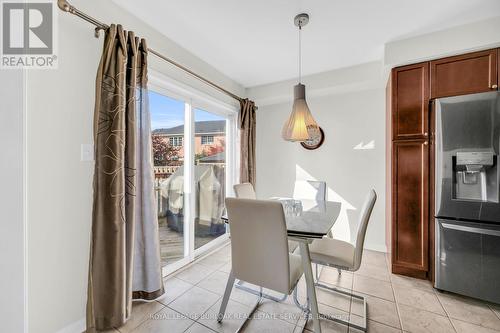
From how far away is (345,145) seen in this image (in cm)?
312

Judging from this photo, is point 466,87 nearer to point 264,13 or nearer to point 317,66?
point 317,66

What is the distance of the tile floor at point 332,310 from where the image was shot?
1.56 m

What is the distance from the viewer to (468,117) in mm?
1833

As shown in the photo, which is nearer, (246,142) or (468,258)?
(468,258)

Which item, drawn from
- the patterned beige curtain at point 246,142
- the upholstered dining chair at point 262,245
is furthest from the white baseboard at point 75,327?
the patterned beige curtain at point 246,142

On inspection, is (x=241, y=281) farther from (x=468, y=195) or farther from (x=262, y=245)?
(x=468, y=195)

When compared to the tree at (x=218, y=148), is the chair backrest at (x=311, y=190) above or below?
below

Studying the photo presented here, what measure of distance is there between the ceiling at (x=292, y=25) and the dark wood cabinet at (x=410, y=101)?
36cm

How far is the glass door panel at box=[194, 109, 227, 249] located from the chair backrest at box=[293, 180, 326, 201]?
1201 mm

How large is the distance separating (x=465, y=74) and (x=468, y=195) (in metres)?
1.12

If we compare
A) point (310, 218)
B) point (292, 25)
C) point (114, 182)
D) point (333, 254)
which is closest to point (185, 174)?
point (114, 182)

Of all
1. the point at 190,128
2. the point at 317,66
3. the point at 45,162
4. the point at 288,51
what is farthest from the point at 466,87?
the point at 45,162

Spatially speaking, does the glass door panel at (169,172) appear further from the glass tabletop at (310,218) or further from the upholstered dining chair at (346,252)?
the upholstered dining chair at (346,252)

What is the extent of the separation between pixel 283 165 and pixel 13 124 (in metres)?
3.07
